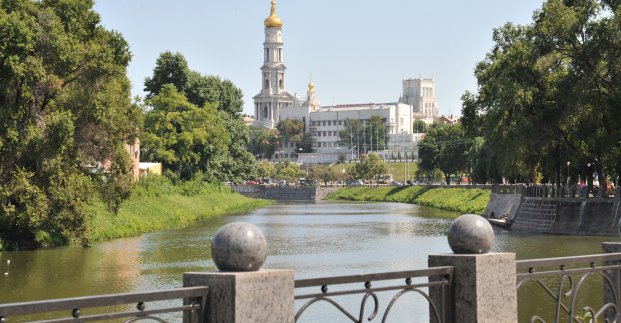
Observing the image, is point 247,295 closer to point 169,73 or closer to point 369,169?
point 169,73

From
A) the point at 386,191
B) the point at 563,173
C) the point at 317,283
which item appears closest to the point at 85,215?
the point at 317,283

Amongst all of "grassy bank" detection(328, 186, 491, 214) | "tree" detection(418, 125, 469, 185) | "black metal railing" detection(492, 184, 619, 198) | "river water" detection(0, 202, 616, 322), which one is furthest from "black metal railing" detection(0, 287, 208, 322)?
"tree" detection(418, 125, 469, 185)

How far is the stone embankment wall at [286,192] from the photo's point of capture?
13788 centimetres

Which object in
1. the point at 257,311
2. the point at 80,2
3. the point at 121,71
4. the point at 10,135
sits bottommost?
the point at 257,311

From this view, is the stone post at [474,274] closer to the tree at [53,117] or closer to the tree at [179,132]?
the tree at [53,117]

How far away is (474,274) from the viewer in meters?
8.45

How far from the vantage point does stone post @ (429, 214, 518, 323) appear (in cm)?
848

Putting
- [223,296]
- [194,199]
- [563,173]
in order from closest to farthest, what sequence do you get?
[223,296] < [563,173] < [194,199]

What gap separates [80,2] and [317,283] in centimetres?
3231

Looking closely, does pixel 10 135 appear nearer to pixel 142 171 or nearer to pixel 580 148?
pixel 580 148

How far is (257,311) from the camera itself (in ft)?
22.6

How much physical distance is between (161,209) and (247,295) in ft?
171

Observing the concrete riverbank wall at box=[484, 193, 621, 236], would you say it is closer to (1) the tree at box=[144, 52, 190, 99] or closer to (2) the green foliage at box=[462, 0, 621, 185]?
(2) the green foliage at box=[462, 0, 621, 185]

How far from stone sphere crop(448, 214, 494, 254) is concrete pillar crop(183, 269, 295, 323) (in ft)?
6.53
